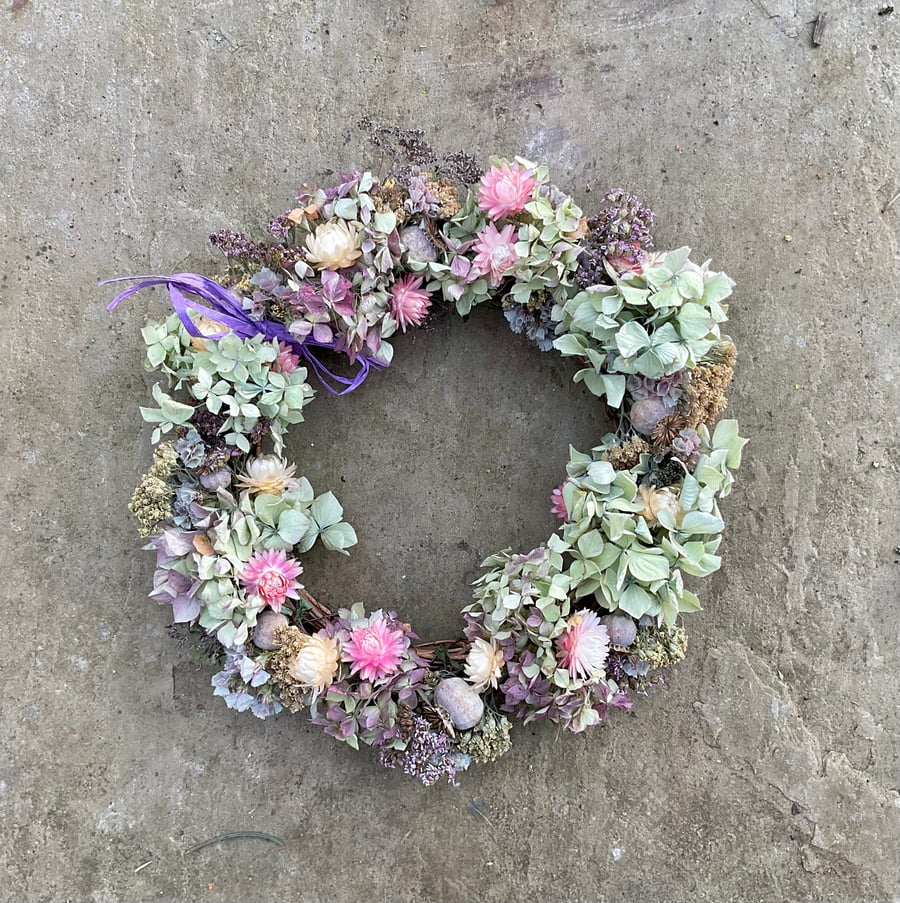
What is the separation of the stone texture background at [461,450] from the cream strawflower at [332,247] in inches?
13.6

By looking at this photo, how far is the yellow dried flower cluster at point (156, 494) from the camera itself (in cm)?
131

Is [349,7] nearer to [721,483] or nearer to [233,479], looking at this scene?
[233,479]

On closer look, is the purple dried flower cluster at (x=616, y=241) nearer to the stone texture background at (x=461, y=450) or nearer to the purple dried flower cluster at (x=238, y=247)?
the stone texture background at (x=461, y=450)

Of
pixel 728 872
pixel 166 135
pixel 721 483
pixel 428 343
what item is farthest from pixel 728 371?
pixel 166 135

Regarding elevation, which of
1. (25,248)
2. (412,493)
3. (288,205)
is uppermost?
(288,205)

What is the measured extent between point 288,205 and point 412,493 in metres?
0.76

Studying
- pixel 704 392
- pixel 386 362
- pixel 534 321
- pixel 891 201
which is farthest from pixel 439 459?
pixel 891 201

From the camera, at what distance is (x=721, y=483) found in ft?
4.31

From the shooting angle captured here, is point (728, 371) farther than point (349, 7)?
No

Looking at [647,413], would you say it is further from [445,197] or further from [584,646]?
[445,197]

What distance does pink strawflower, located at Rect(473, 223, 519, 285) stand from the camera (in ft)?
4.33

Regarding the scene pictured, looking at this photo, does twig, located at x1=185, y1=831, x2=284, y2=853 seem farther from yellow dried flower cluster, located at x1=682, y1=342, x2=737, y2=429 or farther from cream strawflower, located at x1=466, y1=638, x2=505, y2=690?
yellow dried flower cluster, located at x1=682, y1=342, x2=737, y2=429

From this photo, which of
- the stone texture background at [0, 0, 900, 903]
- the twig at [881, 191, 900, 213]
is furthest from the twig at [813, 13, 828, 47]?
the twig at [881, 191, 900, 213]

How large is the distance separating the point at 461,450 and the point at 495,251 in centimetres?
49
